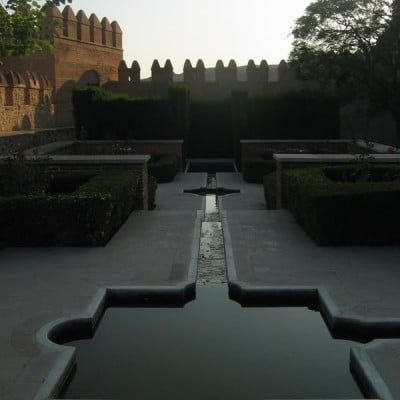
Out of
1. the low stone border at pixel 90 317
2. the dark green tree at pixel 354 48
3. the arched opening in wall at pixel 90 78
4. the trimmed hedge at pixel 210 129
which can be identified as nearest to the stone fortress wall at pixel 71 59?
the arched opening in wall at pixel 90 78

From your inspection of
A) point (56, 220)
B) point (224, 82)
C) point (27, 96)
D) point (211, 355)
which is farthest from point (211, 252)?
point (224, 82)

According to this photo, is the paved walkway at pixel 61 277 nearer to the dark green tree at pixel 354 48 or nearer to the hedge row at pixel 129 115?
the hedge row at pixel 129 115

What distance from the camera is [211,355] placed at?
506cm

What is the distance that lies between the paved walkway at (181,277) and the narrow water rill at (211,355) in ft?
0.89

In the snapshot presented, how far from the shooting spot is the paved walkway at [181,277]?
4.66 meters

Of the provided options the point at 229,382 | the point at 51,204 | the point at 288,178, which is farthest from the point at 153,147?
the point at 229,382

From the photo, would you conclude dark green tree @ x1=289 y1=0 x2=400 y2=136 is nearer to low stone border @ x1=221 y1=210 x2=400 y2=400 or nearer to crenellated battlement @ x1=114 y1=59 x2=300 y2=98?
crenellated battlement @ x1=114 y1=59 x2=300 y2=98

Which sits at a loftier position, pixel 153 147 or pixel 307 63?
pixel 307 63

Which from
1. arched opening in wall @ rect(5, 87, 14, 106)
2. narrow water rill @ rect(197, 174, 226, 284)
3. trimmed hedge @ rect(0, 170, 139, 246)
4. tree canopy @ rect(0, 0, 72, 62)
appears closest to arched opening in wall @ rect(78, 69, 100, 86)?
arched opening in wall @ rect(5, 87, 14, 106)

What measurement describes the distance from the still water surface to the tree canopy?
8.48 meters

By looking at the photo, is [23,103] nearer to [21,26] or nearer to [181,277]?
[21,26]

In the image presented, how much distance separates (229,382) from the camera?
4.55m

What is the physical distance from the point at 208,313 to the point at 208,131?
23.1 meters

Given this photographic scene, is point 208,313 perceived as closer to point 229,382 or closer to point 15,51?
point 229,382
